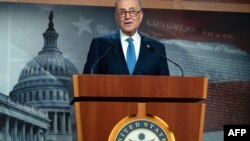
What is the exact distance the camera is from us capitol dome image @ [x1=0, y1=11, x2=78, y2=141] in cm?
400

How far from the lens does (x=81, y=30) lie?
408 cm

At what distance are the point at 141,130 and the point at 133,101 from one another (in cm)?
9

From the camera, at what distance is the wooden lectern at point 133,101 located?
1474mm

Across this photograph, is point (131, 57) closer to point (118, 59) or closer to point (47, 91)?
point (118, 59)

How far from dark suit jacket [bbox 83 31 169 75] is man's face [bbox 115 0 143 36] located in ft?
0.21

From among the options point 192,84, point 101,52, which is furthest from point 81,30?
point 192,84

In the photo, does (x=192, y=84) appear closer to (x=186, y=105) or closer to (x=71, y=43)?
(x=186, y=105)

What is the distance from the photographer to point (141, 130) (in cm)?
148

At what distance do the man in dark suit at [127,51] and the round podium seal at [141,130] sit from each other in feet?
1.07

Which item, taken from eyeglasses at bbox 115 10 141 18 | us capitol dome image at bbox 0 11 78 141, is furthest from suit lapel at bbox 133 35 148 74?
us capitol dome image at bbox 0 11 78 141

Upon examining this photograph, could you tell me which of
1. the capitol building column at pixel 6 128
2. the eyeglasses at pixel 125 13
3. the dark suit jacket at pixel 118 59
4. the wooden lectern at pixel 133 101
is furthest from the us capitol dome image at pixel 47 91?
the wooden lectern at pixel 133 101

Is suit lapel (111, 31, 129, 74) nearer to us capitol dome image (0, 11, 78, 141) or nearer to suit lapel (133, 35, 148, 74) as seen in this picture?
suit lapel (133, 35, 148, 74)

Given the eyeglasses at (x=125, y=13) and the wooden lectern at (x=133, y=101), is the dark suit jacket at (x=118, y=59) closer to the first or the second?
the eyeglasses at (x=125, y=13)

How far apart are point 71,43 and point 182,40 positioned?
0.95 meters
